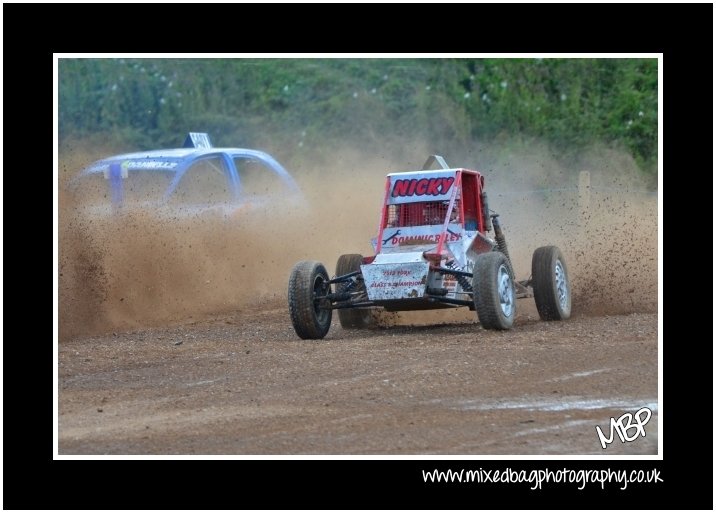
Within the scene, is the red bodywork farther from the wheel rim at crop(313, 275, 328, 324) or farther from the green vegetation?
the green vegetation

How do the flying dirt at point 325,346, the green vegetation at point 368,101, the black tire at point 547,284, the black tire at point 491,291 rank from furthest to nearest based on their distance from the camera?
the green vegetation at point 368,101 < the black tire at point 547,284 < the black tire at point 491,291 < the flying dirt at point 325,346

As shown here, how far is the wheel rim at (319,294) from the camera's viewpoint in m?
11.4

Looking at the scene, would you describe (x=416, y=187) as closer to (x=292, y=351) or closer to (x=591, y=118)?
(x=292, y=351)

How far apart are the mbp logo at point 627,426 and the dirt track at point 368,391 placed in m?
0.06

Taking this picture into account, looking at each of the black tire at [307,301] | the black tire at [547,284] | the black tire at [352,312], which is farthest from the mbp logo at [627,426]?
the black tire at [352,312]

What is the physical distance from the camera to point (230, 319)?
45.2ft

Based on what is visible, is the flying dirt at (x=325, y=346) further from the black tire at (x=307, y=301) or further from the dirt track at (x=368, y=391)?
the black tire at (x=307, y=301)

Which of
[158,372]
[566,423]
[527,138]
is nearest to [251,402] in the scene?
[158,372]

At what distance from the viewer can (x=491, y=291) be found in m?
10.7

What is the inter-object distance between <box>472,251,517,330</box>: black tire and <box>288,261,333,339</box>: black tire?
64.7 inches

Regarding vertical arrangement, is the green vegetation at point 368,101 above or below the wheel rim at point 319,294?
above

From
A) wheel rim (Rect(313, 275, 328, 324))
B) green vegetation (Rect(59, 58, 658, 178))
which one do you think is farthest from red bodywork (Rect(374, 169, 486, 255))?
green vegetation (Rect(59, 58, 658, 178))

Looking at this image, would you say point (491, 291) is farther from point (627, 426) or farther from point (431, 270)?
point (627, 426)

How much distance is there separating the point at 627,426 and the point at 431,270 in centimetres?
410
